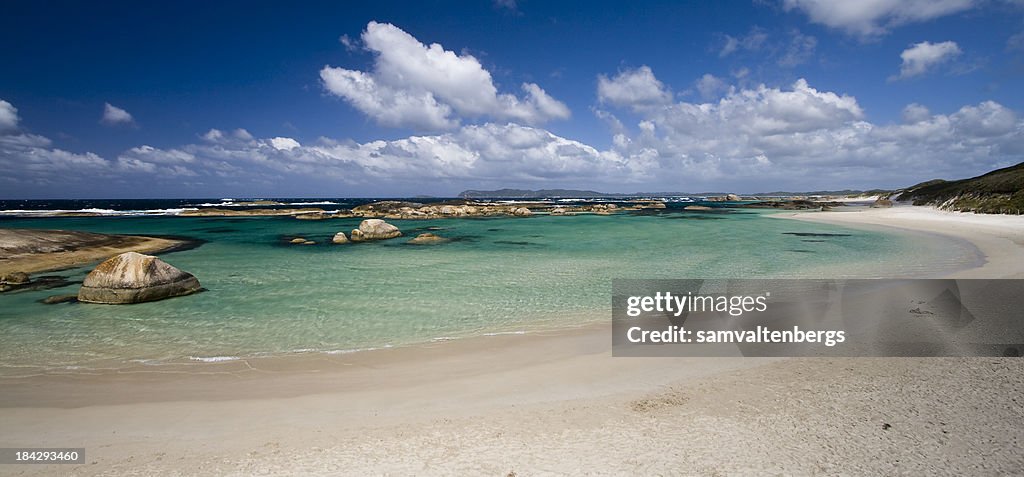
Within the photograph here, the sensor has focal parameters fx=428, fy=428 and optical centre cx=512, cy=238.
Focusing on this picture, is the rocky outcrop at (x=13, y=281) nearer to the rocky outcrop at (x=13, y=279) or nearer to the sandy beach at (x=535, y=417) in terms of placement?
the rocky outcrop at (x=13, y=279)

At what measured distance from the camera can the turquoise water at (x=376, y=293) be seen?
1002cm

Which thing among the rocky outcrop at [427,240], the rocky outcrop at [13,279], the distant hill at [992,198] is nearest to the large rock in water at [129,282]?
the rocky outcrop at [13,279]

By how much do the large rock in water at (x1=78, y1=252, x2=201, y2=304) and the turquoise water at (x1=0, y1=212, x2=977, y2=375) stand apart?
Answer: 1.61 feet

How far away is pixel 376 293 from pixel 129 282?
25.1 feet

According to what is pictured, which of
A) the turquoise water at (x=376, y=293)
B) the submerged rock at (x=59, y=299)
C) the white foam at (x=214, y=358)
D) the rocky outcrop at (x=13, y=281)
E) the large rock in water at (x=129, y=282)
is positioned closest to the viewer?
the white foam at (x=214, y=358)

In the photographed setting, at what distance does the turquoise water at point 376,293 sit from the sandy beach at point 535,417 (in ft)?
5.62

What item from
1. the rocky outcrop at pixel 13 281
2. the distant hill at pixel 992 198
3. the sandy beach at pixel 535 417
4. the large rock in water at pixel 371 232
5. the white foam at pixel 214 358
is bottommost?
the white foam at pixel 214 358

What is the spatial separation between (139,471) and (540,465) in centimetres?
463

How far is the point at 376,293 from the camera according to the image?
15367 millimetres

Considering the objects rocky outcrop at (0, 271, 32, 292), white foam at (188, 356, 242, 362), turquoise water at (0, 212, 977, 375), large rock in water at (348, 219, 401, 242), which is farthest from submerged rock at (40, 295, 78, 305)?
large rock in water at (348, 219, 401, 242)

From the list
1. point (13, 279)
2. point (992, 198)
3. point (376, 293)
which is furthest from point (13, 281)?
point (992, 198)

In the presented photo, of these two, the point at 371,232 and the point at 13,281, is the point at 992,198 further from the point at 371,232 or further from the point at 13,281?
the point at 13,281

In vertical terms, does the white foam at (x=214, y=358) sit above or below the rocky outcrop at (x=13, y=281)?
below

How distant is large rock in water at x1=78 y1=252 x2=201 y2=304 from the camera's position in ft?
44.7
